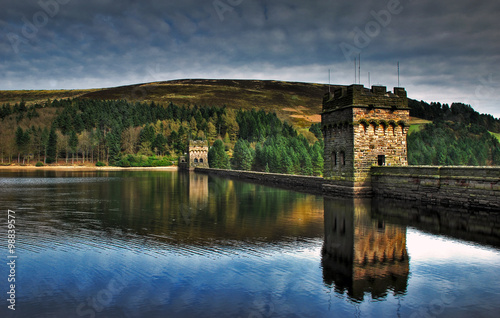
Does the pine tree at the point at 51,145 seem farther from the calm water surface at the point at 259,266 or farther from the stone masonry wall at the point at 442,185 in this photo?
the stone masonry wall at the point at 442,185

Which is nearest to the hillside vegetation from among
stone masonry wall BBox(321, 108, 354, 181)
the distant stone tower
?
the distant stone tower

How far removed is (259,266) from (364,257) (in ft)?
8.93

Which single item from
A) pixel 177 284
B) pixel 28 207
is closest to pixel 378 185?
pixel 177 284

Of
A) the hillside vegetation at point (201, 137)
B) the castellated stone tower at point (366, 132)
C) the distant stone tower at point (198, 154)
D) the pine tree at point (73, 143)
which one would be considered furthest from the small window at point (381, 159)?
the pine tree at point (73, 143)

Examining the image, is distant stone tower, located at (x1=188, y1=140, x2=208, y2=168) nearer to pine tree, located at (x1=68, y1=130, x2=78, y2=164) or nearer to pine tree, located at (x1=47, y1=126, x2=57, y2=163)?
pine tree, located at (x1=68, y1=130, x2=78, y2=164)

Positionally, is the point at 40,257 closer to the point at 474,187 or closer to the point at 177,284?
the point at 177,284

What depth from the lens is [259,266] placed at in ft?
29.5

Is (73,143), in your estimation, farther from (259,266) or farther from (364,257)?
(364,257)

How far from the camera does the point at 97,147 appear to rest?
12075 centimetres

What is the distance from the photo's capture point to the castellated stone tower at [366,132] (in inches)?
900

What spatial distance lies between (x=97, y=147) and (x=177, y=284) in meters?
122

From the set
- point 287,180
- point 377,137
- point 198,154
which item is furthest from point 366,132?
point 198,154

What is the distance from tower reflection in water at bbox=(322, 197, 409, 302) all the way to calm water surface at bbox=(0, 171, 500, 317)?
1.3 inches

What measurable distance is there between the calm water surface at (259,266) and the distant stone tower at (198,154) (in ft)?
235
